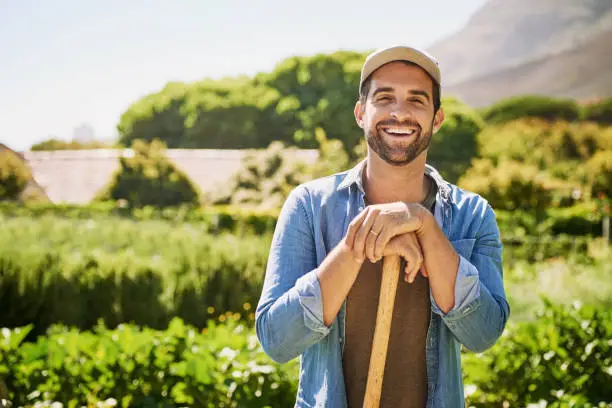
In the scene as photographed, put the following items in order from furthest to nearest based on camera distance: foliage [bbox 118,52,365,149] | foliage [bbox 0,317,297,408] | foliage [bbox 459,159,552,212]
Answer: foliage [bbox 118,52,365,149], foliage [bbox 459,159,552,212], foliage [bbox 0,317,297,408]

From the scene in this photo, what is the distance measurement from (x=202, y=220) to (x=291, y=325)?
19.7 m

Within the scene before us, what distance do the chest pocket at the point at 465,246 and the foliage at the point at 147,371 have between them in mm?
1825

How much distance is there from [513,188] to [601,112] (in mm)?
31771

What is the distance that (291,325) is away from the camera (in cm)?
152

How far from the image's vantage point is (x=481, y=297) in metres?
1.53

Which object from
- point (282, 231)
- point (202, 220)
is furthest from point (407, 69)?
point (202, 220)

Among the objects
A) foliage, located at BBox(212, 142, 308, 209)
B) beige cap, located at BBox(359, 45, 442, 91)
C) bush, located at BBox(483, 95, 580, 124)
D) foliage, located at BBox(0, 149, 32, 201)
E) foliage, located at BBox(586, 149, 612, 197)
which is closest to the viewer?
beige cap, located at BBox(359, 45, 442, 91)

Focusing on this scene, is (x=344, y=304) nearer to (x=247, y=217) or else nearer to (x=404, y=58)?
(x=404, y=58)

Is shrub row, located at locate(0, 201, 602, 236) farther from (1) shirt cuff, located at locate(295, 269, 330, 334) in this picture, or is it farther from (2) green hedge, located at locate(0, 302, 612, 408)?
(1) shirt cuff, located at locate(295, 269, 330, 334)

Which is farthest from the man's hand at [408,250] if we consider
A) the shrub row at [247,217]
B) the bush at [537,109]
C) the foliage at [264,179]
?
the bush at [537,109]

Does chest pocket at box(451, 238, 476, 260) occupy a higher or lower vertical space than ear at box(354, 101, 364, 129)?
lower

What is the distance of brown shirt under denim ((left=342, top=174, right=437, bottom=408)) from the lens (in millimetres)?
1608

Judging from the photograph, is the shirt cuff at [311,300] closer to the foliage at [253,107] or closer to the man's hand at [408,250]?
the man's hand at [408,250]

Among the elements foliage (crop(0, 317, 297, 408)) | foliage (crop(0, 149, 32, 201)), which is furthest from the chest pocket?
foliage (crop(0, 149, 32, 201))
